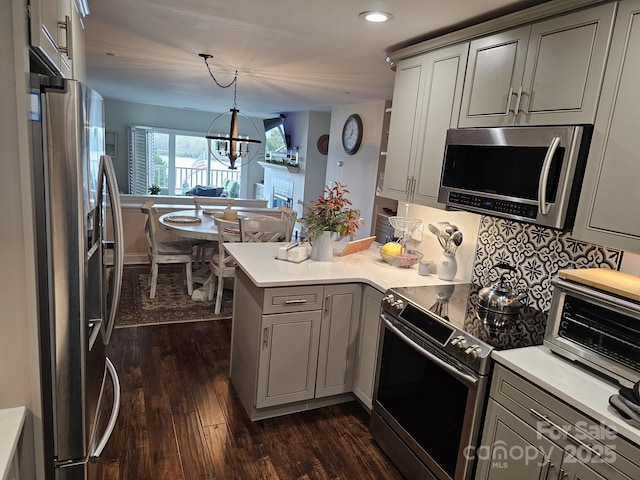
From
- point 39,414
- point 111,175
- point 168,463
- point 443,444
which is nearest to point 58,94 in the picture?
point 111,175

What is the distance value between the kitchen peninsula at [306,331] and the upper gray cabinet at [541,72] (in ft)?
3.52

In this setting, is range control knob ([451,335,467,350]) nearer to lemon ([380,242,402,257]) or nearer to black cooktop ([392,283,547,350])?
black cooktop ([392,283,547,350])

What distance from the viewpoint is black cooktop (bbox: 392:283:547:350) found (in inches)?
70.3

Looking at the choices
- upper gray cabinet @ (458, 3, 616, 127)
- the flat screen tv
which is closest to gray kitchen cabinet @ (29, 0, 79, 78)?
upper gray cabinet @ (458, 3, 616, 127)

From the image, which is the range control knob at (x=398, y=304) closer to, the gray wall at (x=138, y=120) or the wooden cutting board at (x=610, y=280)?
the wooden cutting board at (x=610, y=280)

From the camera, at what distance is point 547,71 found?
1.83 m

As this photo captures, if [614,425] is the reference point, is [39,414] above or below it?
below

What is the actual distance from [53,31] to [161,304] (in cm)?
321

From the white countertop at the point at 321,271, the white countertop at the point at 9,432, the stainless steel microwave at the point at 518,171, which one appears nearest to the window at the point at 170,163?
the white countertop at the point at 321,271

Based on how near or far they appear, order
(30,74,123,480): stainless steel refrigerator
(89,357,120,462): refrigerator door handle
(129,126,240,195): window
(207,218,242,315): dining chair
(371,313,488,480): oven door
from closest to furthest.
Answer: (30,74,123,480): stainless steel refrigerator, (89,357,120,462): refrigerator door handle, (371,313,488,480): oven door, (207,218,242,315): dining chair, (129,126,240,195): window

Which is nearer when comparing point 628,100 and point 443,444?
point 628,100

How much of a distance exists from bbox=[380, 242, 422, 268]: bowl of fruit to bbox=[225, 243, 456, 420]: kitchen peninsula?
9cm

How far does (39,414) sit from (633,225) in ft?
6.78

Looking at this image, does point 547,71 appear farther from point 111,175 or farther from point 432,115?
point 111,175
